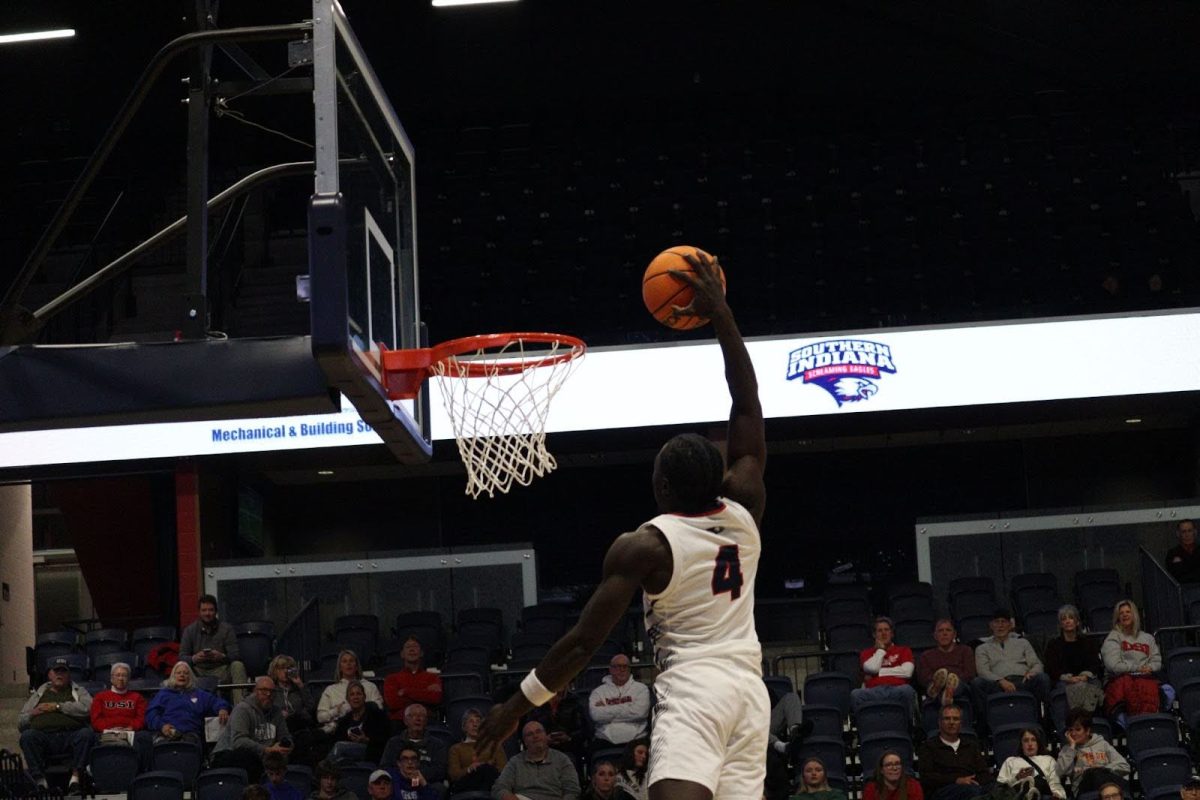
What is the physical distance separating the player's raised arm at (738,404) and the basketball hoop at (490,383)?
7.36 ft

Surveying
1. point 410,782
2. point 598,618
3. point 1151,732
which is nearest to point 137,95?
point 598,618

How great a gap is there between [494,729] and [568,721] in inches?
346

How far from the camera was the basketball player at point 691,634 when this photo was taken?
12.6 feet

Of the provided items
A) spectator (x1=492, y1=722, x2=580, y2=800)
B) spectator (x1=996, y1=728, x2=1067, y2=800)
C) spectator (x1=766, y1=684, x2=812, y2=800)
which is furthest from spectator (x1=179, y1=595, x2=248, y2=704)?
spectator (x1=996, y1=728, x2=1067, y2=800)

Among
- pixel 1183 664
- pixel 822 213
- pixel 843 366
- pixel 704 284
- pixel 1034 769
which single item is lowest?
pixel 1034 769

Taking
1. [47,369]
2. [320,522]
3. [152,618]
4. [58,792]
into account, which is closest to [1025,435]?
[320,522]

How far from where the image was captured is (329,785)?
35.3 feet

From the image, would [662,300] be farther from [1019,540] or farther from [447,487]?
[447,487]

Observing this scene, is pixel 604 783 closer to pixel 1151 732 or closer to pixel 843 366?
pixel 1151 732

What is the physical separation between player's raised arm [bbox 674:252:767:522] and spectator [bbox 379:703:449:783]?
26.4ft

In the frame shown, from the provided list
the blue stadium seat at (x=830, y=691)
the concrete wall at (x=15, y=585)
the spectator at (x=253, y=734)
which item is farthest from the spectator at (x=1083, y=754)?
the concrete wall at (x=15, y=585)

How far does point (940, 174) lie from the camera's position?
67.9 feet

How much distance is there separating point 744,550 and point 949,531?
13128 millimetres

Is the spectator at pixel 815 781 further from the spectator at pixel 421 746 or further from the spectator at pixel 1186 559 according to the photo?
the spectator at pixel 1186 559
